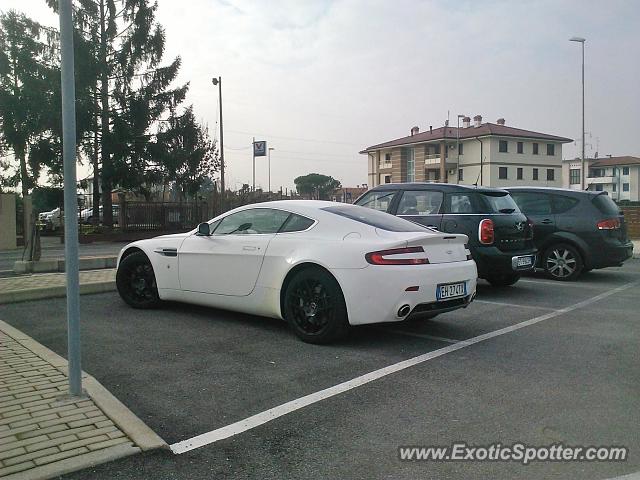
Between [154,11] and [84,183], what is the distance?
998 centimetres

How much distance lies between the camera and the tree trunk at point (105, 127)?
29.0 meters

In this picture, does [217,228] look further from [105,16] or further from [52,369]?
[105,16]

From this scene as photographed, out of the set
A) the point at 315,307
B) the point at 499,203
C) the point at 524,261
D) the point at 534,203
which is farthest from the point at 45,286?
the point at 534,203

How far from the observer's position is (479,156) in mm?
67938

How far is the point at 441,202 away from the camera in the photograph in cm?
886

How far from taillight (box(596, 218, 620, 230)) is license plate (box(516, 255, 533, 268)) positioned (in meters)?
2.08

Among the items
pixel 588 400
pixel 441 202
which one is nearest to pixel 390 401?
pixel 588 400

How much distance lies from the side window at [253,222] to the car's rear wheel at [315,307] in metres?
0.78

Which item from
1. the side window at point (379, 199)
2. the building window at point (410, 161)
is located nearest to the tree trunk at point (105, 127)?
the side window at point (379, 199)

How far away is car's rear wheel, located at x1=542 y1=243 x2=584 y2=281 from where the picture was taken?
33.6 feet

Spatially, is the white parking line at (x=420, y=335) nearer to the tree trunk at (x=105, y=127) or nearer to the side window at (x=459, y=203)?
the side window at (x=459, y=203)

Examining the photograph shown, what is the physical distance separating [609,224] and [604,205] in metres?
0.40

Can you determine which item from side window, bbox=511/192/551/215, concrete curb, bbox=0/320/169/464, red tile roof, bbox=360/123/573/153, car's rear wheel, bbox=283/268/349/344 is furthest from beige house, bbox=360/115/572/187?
concrete curb, bbox=0/320/169/464

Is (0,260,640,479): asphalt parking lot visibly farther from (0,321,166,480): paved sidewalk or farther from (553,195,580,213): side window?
(553,195,580,213): side window
